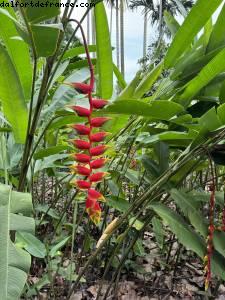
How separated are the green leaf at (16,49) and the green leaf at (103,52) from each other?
0.58 ft

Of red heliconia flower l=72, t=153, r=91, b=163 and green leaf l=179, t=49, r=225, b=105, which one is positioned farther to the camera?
green leaf l=179, t=49, r=225, b=105

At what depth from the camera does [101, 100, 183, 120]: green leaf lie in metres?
0.79

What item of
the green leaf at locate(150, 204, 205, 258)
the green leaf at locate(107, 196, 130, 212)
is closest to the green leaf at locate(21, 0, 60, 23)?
the green leaf at locate(150, 204, 205, 258)

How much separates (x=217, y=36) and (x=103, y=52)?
34 cm

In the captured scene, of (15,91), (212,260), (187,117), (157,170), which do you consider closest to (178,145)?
(157,170)

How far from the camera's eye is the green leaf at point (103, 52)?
93 centimetres

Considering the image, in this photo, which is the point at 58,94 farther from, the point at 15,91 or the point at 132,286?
the point at 132,286

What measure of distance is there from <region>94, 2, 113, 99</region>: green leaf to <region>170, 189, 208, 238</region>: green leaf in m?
0.32

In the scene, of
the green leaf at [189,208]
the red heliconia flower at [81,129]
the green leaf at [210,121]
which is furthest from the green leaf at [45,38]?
the green leaf at [189,208]

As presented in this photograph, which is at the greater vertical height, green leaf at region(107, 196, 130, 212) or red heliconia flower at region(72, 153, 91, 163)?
red heliconia flower at region(72, 153, 91, 163)

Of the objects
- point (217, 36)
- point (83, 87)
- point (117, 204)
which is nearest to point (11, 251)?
point (83, 87)

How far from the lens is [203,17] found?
0.94 m

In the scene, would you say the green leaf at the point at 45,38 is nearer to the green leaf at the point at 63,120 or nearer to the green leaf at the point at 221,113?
the green leaf at the point at 63,120

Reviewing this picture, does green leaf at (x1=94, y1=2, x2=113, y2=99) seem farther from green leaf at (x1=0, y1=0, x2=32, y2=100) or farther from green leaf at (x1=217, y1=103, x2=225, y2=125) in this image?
green leaf at (x1=217, y1=103, x2=225, y2=125)
